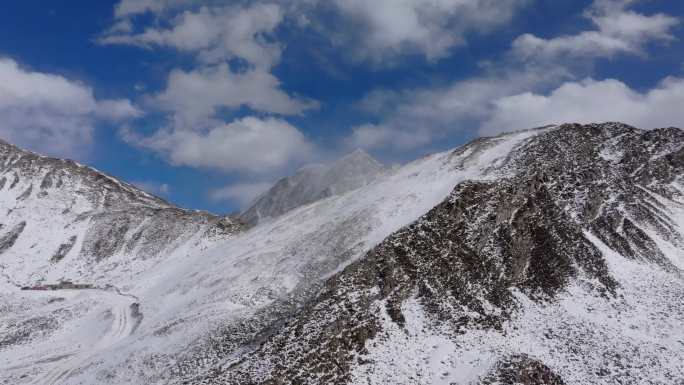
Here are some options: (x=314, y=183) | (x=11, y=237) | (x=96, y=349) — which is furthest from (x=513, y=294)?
(x=314, y=183)

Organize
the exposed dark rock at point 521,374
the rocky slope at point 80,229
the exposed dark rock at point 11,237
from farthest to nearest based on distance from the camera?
the exposed dark rock at point 11,237
the rocky slope at point 80,229
the exposed dark rock at point 521,374

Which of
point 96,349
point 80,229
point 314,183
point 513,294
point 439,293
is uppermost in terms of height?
point 314,183

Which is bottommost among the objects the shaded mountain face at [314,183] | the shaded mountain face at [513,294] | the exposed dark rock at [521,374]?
the exposed dark rock at [521,374]

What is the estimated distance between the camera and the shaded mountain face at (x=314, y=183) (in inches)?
6816

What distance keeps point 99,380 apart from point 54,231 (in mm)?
60184

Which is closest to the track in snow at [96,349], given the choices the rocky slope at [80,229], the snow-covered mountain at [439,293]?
the snow-covered mountain at [439,293]

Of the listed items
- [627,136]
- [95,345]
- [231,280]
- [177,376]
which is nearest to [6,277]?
[95,345]

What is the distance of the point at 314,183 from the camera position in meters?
185

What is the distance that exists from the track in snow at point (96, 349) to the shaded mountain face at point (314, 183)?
112 m

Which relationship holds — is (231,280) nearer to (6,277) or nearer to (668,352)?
(668,352)

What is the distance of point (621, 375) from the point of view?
27219mm

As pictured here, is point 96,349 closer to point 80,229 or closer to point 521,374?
point 521,374

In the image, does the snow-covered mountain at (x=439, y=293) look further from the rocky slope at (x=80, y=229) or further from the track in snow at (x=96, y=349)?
the rocky slope at (x=80, y=229)

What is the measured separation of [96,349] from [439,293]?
3281 centimetres
